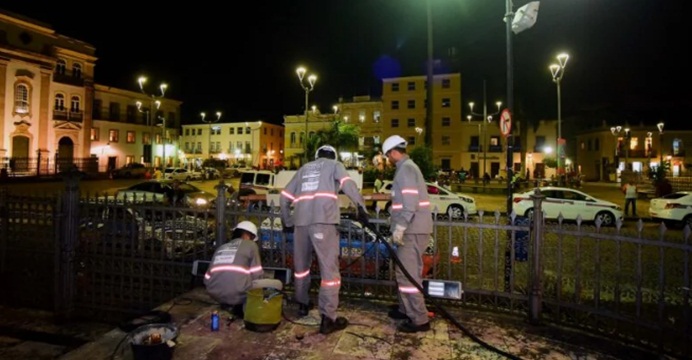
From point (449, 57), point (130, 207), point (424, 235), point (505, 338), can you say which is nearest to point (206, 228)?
point (130, 207)

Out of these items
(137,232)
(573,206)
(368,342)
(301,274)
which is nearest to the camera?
(368,342)

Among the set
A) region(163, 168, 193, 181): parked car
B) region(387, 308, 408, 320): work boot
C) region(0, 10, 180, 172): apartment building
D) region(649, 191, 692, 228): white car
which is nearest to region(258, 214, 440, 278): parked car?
region(387, 308, 408, 320): work boot

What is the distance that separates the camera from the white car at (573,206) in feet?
57.6

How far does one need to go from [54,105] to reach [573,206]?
47.7 m

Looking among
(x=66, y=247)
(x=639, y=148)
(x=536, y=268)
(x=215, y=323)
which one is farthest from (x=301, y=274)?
(x=639, y=148)

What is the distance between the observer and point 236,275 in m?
5.25

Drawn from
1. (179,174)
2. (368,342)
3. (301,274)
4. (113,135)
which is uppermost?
(113,135)

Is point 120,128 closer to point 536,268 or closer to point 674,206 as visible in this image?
point 674,206

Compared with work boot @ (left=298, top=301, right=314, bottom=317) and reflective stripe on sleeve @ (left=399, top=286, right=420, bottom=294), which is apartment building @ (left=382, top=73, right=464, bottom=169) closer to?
work boot @ (left=298, top=301, right=314, bottom=317)

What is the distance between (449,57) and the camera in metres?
61.5

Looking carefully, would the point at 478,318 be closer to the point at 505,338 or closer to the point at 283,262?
the point at 505,338

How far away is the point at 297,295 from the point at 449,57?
6059cm

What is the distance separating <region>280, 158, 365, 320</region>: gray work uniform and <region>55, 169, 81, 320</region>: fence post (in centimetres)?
357

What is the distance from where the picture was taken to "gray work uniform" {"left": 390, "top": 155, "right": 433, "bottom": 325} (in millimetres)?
5074
